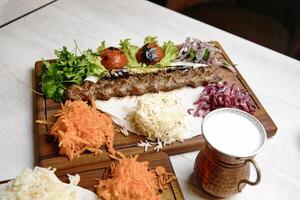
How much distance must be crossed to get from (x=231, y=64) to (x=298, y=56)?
1.23m

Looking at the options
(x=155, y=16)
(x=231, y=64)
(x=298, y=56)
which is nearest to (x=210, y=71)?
(x=231, y=64)

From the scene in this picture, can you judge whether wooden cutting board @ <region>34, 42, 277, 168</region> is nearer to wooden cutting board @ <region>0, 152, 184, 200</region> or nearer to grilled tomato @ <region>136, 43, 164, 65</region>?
wooden cutting board @ <region>0, 152, 184, 200</region>

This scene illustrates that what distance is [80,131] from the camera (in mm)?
1420

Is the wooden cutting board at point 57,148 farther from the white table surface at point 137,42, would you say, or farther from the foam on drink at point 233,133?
the foam on drink at point 233,133

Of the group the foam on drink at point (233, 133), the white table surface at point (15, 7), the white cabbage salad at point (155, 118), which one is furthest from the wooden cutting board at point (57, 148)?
the white table surface at point (15, 7)

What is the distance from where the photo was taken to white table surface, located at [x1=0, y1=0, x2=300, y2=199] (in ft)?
4.86

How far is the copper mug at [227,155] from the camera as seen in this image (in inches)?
46.2

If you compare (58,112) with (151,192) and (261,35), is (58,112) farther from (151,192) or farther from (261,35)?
(261,35)

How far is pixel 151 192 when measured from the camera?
4.05ft

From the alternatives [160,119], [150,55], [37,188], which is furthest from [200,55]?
[37,188]

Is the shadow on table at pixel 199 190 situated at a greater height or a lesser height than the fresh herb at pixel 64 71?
lesser

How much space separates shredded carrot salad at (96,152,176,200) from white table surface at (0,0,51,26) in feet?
4.44

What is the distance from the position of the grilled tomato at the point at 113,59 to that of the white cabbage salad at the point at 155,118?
0.23 metres

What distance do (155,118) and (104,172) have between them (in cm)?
30
